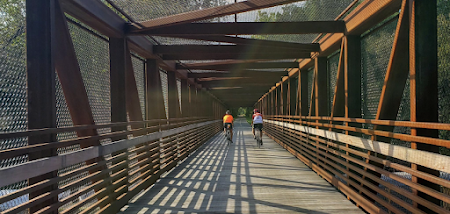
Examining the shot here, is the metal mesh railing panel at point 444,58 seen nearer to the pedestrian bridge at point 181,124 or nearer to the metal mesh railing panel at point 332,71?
the pedestrian bridge at point 181,124

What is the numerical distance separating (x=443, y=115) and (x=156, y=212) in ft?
12.3

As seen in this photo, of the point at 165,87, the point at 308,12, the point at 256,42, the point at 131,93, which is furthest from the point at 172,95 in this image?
the point at 308,12

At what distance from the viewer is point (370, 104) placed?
597 cm

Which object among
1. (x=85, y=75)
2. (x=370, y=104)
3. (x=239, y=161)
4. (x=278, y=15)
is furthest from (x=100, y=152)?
(x=239, y=161)

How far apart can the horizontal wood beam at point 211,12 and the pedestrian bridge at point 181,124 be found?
0.02 m

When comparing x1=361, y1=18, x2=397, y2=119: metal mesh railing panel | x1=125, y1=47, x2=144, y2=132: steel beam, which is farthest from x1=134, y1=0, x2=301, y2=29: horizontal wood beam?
x1=361, y1=18, x2=397, y2=119: metal mesh railing panel

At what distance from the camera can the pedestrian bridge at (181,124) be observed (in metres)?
3.02

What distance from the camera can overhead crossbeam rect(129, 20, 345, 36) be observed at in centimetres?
590

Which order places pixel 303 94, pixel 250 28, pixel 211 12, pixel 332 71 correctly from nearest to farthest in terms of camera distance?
pixel 211 12
pixel 250 28
pixel 332 71
pixel 303 94

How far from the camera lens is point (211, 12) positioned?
5.23 metres

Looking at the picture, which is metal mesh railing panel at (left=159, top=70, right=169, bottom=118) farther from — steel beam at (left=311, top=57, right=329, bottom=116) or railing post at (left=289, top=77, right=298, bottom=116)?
railing post at (left=289, top=77, right=298, bottom=116)

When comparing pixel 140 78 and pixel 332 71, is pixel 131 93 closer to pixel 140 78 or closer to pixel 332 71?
pixel 140 78

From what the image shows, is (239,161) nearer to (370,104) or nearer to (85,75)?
(370,104)

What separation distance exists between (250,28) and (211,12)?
38.0 inches
